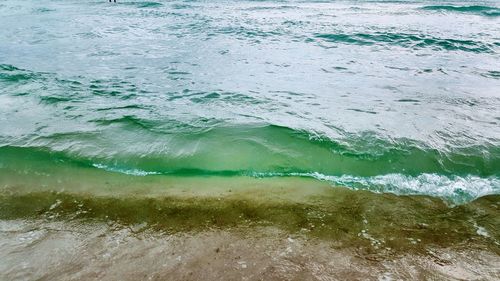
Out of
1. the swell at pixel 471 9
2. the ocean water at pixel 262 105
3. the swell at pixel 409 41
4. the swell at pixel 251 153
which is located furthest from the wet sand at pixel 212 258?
the swell at pixel 471 9

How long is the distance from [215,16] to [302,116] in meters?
17.5

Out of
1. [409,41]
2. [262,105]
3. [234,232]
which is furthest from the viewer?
[409,41]

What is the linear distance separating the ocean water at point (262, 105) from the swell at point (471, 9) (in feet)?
20.7

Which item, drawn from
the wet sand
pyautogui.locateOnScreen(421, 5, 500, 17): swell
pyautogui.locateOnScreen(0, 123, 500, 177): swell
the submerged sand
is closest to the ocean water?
pyautogui.locateOnScreen(0, 123, 500, 177): swell

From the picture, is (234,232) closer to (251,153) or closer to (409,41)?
(251,153)

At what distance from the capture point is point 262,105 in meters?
8.70

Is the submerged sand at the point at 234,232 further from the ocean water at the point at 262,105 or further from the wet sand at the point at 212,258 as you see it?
the ocean water at the point at 262,105

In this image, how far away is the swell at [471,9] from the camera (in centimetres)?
2275

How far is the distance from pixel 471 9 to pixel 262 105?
73.8 feet

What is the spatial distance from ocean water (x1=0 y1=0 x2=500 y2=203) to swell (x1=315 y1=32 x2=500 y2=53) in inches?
3.2

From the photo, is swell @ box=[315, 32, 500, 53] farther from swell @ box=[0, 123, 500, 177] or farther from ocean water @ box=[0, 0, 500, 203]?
swell @ box=[0, 123, 500, 177]

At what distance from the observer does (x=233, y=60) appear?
12820 millimetres

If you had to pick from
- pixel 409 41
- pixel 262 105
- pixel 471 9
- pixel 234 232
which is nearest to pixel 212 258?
pixel 234 232

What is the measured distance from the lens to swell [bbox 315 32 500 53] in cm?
1429
